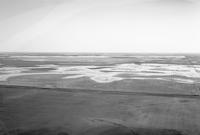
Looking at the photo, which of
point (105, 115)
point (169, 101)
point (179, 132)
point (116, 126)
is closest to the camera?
point (179, 132)

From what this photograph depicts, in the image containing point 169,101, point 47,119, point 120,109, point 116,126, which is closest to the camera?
point 116,126

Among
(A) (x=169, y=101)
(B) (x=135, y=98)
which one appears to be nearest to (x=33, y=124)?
(B) (x=135, y=98)

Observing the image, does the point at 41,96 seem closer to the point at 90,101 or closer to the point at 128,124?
the point at 90,101

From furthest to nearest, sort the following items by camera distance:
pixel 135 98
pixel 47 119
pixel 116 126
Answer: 1. pixel 135 98
2. pixel 47 119
3. pixel 116 126

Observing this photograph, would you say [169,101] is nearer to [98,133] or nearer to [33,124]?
[98,133]

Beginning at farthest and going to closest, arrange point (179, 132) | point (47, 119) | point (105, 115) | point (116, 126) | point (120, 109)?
point (120, 109), point (105, 115), point (47, 119), point (116, 126), point (179, 132)

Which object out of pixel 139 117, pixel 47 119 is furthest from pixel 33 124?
pixel 139 117

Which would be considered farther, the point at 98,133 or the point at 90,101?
the point at 90,101

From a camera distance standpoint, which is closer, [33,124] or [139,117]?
[33,124]
